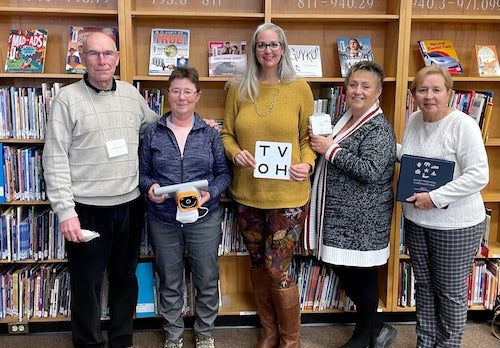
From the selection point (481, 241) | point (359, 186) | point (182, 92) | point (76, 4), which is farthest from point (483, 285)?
point (76, 4)

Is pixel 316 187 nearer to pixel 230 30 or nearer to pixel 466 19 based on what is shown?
pixel 230 30

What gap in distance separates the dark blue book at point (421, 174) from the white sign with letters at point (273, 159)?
0.54 meters

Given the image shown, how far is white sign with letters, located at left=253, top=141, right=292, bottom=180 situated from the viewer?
2184mm

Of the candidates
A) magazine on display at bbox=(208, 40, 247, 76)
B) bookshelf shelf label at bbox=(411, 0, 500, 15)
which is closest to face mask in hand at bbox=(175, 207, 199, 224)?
magazine on display at bbox=(208, 40, 247, 76)

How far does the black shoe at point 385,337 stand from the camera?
8.36 feet

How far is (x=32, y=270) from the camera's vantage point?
8.91 ft

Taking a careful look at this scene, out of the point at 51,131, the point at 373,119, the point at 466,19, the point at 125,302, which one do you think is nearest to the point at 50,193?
the point at 51,131

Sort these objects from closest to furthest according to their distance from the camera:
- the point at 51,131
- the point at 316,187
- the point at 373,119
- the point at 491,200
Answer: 1. the point at 51,131
2. the point at 373,119
3. the point at 316,187
4. the point at 491,200

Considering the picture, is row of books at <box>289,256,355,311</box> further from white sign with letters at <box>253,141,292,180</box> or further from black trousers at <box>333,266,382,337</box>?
white sign with letters at <box>253,141,292,180</box>

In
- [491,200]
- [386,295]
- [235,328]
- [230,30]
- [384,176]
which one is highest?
[230,30]

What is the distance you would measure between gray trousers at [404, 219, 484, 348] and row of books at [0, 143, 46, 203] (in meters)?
1.99

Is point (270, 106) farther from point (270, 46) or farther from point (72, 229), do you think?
point (72, 229)

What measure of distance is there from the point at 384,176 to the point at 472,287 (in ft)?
3.67

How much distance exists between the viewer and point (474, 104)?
2.66 meters
